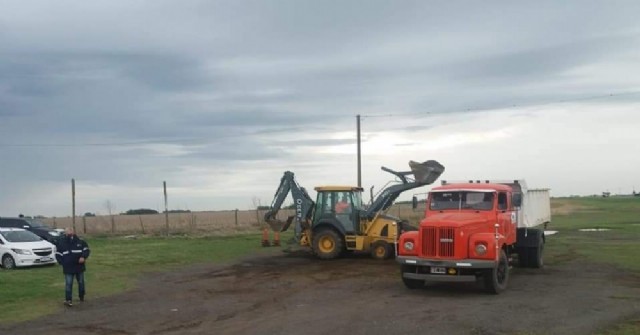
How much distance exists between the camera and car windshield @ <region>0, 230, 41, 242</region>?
25725 mm

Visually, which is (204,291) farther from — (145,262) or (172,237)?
(172,237)

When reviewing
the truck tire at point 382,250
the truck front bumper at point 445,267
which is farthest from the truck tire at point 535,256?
the truck front bumper at point 445,267

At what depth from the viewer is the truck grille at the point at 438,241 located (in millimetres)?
16484

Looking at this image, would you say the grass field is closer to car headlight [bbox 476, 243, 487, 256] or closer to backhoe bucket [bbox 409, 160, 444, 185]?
car headlight [bbox 476, 243, 487, 256]

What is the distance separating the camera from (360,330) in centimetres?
1228

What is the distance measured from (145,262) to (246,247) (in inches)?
274

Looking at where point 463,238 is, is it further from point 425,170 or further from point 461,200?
point 425,170

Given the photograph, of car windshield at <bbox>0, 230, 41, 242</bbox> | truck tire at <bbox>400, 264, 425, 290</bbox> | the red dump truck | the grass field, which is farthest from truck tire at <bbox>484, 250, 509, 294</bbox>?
car windshield at <bbox>0, 230, 41, 242</bbox>

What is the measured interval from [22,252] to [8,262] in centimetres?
78

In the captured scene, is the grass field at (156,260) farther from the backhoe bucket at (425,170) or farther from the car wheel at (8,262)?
the backhoe bucket at (425,170)

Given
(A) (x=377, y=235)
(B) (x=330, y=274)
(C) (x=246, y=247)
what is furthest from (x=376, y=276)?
(C) (x=246, y=247)

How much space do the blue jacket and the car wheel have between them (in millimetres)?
9269

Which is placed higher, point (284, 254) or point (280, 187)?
point (280, 187)

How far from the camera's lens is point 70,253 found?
16719mm
